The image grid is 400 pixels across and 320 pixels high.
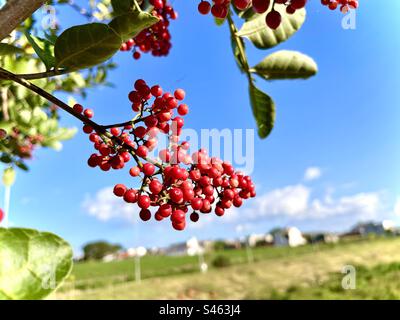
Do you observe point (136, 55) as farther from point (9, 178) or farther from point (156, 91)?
point (9, 178)

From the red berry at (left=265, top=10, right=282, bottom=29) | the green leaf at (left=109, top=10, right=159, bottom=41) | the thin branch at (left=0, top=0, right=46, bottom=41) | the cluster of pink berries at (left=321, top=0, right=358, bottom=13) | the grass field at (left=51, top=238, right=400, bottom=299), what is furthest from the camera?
the grass field at (left=51, top=238, right=400, bottom=299)

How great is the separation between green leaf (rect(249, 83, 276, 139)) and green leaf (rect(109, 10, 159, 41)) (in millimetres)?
880

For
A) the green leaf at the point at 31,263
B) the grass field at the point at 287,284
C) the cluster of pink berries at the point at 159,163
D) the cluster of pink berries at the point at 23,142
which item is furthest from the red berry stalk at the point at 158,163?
the grass field at the point at 287,284

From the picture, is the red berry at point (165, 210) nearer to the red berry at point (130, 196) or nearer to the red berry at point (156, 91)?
the red berry at point (130, 196)

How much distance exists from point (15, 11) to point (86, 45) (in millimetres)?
180

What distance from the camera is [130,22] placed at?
2.34 feet

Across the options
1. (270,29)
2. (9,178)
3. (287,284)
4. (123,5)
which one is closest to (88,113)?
(123,5)

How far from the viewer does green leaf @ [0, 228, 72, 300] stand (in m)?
0.58

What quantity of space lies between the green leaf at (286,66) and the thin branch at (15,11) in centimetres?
109

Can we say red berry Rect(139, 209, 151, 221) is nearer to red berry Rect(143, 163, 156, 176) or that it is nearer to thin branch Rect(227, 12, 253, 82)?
red berry Rect(143, 163, 156, 176)

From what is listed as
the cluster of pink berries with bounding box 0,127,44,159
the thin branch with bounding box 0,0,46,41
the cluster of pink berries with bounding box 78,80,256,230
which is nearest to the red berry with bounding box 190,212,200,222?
the cluster of pink berries with bounding box 78,80,256,230

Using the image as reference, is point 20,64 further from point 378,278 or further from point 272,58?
point 378,278

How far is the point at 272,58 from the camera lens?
62.0 inches
